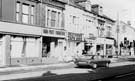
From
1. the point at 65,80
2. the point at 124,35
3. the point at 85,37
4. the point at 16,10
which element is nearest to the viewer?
the point at 65,80

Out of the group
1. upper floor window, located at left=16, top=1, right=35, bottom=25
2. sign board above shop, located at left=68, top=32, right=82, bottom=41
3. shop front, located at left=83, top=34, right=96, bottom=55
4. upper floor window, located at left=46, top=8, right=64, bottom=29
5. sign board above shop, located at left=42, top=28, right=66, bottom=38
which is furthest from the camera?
shop front, located at left=83, top=34, right=96, bottom=55

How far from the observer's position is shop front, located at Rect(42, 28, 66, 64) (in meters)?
31.5

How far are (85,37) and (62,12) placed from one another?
8.24 metres

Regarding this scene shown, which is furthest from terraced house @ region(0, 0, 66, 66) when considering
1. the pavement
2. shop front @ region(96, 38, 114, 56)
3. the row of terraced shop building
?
shop front @ region(96, 38, 114, 56)

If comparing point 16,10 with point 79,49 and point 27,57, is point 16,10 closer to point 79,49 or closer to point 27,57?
point 27,57

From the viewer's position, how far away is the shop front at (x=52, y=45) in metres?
31.5

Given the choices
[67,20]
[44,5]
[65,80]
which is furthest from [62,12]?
[65,80]

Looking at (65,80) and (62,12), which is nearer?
(65,80)

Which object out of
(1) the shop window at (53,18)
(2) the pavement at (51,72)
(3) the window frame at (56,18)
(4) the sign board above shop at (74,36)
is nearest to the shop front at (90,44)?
(4) the sign board above shop at (74,36)

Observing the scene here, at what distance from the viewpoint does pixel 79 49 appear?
39.7 metres

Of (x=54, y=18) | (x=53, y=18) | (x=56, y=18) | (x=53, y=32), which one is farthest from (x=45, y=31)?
(x=56, y=18)

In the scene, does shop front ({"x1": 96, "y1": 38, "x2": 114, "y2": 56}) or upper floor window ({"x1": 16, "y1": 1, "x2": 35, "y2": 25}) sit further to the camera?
shop front ({"x1": 96, "y1": 38, "x2": 114, "y2": 56})

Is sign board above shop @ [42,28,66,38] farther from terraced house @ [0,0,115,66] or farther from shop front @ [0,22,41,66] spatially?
shop front @ [0,22,41,66]

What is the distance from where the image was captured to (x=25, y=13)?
28.6 meters
